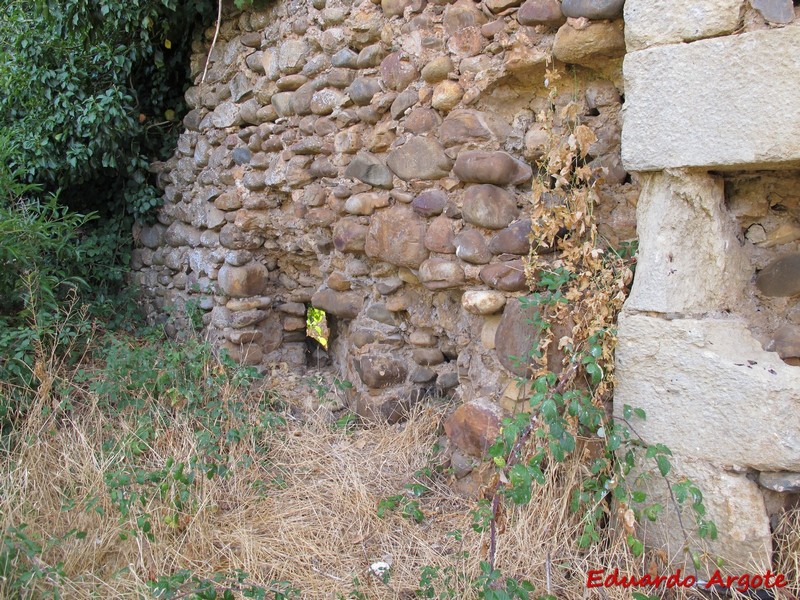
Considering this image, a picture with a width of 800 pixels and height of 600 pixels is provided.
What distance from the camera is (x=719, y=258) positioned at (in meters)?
1.96

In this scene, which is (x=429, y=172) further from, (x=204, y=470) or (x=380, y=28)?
(x=204, y=470)

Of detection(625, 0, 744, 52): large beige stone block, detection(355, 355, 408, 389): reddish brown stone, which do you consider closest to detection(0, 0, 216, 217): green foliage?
detection(355, 355, 408, 389): reddish brown stone

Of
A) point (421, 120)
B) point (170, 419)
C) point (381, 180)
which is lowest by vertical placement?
point (170, 419)

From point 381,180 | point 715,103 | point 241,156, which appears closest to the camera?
point 715,103

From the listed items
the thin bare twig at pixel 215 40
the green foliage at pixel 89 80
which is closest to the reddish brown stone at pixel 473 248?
the thin bare twig at pixel 215 40

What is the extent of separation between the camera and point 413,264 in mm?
2838

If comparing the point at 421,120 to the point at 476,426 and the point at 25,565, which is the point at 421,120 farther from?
the point at 25,565

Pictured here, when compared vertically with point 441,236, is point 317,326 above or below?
below

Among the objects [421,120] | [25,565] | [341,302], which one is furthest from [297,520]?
[421,120]

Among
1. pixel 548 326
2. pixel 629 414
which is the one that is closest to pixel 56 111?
pixel 548 326

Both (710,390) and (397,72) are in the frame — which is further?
(397,72)

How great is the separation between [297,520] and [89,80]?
323cm

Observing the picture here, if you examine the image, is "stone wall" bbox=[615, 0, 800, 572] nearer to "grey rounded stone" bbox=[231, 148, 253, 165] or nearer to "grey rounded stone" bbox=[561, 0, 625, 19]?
"grey rounded stone" bbox=[561, 0, 625, 19]
